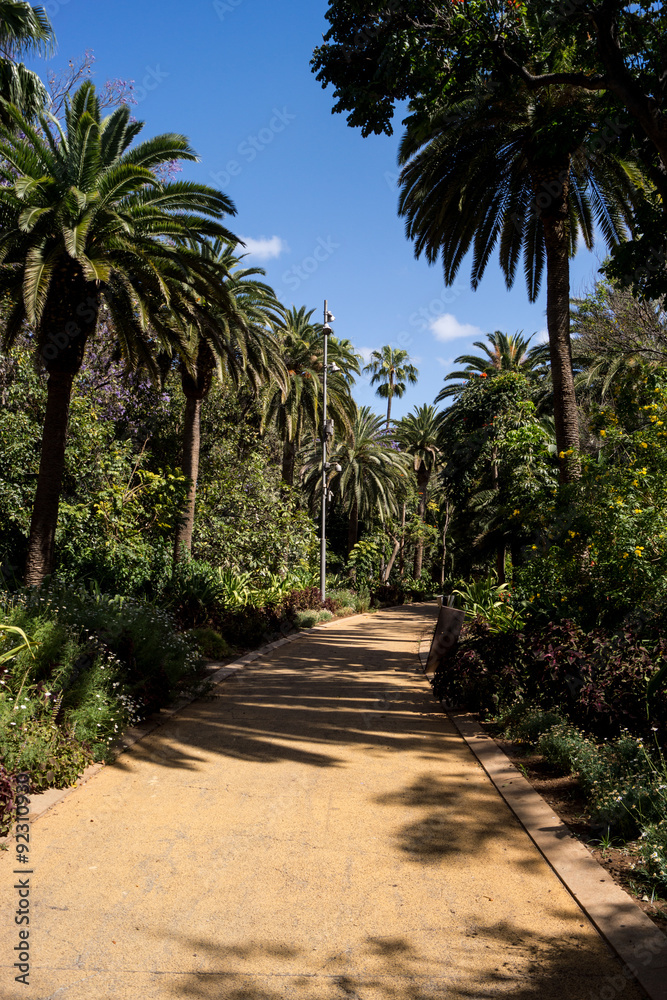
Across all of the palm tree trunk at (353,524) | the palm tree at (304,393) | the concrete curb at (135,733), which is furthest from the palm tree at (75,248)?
the palm tree trunk at (353,524)

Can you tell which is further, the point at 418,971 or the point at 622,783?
the point at 622,783

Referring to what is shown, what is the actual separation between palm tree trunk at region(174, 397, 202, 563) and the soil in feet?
33.2

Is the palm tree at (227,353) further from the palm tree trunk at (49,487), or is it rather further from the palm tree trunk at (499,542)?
the palm tree trunk at (499,542)

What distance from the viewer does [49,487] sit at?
31.9 feet

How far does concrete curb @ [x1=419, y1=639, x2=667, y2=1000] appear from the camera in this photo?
9.80 feet

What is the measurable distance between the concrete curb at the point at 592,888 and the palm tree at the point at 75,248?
23.1ft

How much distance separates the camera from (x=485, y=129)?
39.6 ft

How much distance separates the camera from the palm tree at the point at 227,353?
518 inches

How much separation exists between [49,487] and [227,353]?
507 cm

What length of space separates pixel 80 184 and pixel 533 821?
976cm

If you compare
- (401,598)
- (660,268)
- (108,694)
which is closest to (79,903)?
(108,694)

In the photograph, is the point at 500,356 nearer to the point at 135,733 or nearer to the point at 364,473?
the point at 364,473

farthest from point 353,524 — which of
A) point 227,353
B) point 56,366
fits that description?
point 56,366

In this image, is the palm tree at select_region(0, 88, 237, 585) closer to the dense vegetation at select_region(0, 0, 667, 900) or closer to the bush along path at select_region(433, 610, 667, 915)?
the dense vegetation at select_region(0, 0, 667, 900)
